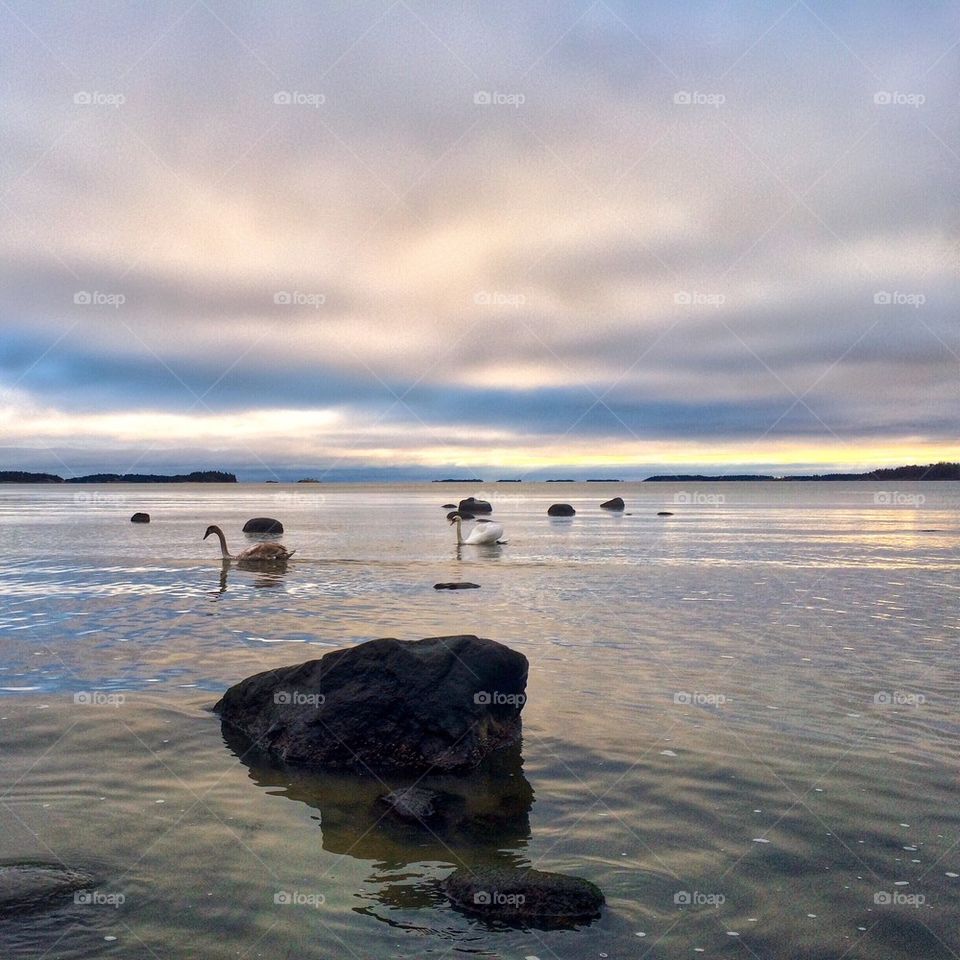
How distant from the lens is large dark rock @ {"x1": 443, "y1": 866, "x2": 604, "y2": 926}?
20.8ft

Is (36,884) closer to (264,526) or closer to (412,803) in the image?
(412,803)

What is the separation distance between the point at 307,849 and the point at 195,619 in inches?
491

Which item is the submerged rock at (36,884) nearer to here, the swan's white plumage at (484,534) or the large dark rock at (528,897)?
the large dark rock at (528,897)

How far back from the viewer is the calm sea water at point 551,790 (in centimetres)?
625

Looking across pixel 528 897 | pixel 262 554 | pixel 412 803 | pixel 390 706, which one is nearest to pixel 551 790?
pixel 412 803

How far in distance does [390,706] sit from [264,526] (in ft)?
138

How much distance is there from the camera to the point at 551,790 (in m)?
9.03

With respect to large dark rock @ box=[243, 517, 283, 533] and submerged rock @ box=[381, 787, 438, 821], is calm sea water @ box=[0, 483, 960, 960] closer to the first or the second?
submerged rock @ box=[381, 787, 438, 821]

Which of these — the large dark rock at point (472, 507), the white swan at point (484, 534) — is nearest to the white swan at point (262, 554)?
the white swan at point (484, 534)

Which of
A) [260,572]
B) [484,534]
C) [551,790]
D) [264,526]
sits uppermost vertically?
[264,526]

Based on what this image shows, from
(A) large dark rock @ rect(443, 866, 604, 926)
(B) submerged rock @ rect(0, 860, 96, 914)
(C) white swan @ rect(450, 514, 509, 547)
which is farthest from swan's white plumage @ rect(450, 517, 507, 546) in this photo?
(A) large dark rock @ rect(443, 866, 604, 926)

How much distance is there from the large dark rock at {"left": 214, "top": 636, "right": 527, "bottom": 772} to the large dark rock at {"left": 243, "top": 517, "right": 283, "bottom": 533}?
39.7 metres

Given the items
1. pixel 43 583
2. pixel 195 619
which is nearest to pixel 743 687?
pixel 195 619

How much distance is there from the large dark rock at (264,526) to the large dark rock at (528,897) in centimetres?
4477
